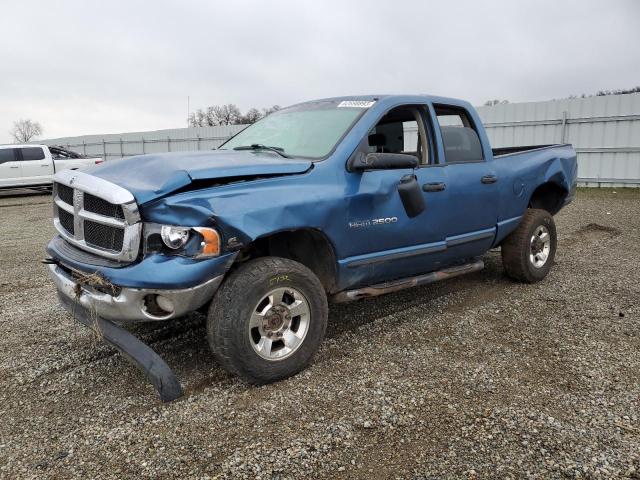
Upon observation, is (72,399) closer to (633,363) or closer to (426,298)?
(426,298)

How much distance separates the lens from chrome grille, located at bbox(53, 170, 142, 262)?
2.95m

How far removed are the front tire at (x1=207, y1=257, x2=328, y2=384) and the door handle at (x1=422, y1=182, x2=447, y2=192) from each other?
1.33 m

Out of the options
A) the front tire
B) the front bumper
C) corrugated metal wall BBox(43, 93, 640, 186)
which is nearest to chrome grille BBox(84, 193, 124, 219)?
the front bumper

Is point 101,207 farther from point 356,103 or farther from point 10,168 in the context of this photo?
point 10,168

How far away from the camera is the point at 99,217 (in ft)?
10.4

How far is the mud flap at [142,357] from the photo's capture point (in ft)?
9.70

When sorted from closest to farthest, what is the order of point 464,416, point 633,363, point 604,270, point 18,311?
point 464,416 < point 633,363 < point 18,311 < point 604,270

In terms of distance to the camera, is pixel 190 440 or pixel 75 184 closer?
pixel 190 440

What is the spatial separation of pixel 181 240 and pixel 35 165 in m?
15.9

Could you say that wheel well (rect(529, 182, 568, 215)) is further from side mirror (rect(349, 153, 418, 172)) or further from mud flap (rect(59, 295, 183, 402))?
mud flap (rect(59, 295, 183, 402))

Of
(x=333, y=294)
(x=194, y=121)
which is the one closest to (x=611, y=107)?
(x=333, y=294)

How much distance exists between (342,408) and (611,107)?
14.9 meters

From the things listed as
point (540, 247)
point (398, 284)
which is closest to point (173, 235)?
point (398, 284)

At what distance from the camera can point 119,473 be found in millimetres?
2434
